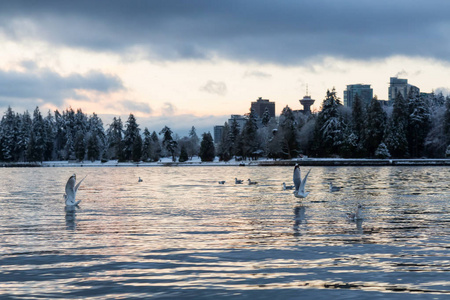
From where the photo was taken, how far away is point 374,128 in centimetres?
11350

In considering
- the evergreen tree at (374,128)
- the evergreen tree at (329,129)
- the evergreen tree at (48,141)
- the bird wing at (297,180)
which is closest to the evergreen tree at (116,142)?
the evergreen tree at (48,141)

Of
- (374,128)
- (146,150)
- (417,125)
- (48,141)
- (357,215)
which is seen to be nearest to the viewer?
(357,215)

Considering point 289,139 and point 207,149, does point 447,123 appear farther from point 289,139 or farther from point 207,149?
point 207,149

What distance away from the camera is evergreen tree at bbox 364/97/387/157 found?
114 meters

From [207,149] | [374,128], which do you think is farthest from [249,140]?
[374,128]

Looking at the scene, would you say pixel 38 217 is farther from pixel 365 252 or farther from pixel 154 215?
pixel 365 252

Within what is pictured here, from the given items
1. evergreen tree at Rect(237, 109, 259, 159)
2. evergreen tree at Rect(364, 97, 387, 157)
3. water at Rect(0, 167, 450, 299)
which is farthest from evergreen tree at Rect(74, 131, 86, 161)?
water at Rect(0, 167, 450, 299)

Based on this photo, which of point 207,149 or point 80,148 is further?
point 80,148

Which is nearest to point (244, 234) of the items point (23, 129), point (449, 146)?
point (449, 146)

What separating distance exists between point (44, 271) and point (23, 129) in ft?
563

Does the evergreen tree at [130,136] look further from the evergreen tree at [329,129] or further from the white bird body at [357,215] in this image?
the white bird body at [357,215]

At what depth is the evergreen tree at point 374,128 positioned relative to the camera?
113812 mm

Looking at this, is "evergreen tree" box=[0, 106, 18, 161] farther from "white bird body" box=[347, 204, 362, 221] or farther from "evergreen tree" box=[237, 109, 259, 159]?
"white bird body" box=[347, 204, 362, 221]

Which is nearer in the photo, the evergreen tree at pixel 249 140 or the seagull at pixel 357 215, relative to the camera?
the seagull at pixel 357 215
